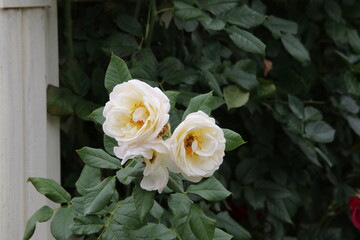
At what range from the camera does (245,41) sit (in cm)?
163

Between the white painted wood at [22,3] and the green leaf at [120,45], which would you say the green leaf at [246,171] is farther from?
the white painted wood at [22,3]

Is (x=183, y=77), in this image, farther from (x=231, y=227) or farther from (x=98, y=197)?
(x=98, y=197)

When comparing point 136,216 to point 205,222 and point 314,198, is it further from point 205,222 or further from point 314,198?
point 314,198

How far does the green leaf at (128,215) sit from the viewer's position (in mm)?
1306

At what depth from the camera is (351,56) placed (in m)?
2.10

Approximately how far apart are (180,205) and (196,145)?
0.49 ft

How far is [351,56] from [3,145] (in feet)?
3.35

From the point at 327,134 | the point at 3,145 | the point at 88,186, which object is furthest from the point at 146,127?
the point at 327,134

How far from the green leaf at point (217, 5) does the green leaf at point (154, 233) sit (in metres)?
0.49

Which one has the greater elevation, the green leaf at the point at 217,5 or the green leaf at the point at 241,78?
the green leaf at the point at 217,5

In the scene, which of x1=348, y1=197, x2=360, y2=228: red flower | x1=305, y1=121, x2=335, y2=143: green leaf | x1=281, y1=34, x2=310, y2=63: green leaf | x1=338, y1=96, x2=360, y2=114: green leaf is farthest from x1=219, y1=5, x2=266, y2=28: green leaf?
x1=348, y1=197, x2=360, y2=228: red flower

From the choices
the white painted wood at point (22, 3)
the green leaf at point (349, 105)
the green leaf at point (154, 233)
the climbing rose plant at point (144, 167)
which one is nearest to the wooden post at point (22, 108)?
the white painted wood at point (22, 3)

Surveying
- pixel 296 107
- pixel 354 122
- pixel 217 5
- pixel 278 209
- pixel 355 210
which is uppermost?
pixel 217 5

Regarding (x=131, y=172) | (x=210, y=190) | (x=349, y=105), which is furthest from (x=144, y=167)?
(x=349, y=105)
